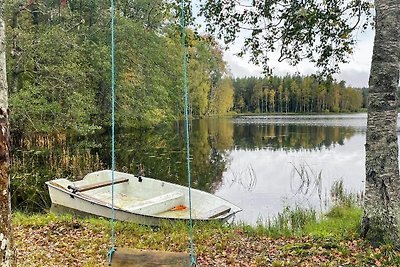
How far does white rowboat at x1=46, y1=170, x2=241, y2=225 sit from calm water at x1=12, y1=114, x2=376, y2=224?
1.26 metres

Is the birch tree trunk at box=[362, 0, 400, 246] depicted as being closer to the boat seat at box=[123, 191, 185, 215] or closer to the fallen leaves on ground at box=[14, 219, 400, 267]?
the fallen leaves on ground at box=[14, 219, 400, 267]

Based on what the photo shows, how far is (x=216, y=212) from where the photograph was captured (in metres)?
6.77

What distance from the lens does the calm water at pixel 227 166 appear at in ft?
34.1

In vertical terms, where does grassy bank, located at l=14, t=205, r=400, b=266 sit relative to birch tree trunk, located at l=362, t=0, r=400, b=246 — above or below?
below

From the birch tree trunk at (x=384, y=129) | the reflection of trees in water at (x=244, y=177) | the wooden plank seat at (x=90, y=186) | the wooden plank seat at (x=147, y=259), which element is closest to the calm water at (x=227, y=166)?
the reflection of trees in water at (x=244, y=177)

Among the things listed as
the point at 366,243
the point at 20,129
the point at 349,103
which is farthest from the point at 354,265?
the point at 349,103

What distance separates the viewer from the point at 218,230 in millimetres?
5820

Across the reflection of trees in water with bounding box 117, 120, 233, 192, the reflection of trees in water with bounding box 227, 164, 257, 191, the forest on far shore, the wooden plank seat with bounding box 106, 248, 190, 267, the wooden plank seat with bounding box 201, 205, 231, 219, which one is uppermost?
the forest on far shore

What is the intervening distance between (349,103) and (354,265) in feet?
248

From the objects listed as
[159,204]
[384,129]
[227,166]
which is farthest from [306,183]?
[384,129]

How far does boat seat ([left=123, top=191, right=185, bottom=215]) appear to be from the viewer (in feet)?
23.2

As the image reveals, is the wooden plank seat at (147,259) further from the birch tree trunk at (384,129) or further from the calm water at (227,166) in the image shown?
the calm water at (227,166)

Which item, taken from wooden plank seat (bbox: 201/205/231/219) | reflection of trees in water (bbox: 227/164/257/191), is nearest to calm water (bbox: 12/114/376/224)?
reflection of trees in water (bbox: 227/164/257/191)

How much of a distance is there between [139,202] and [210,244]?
349 centimetres
